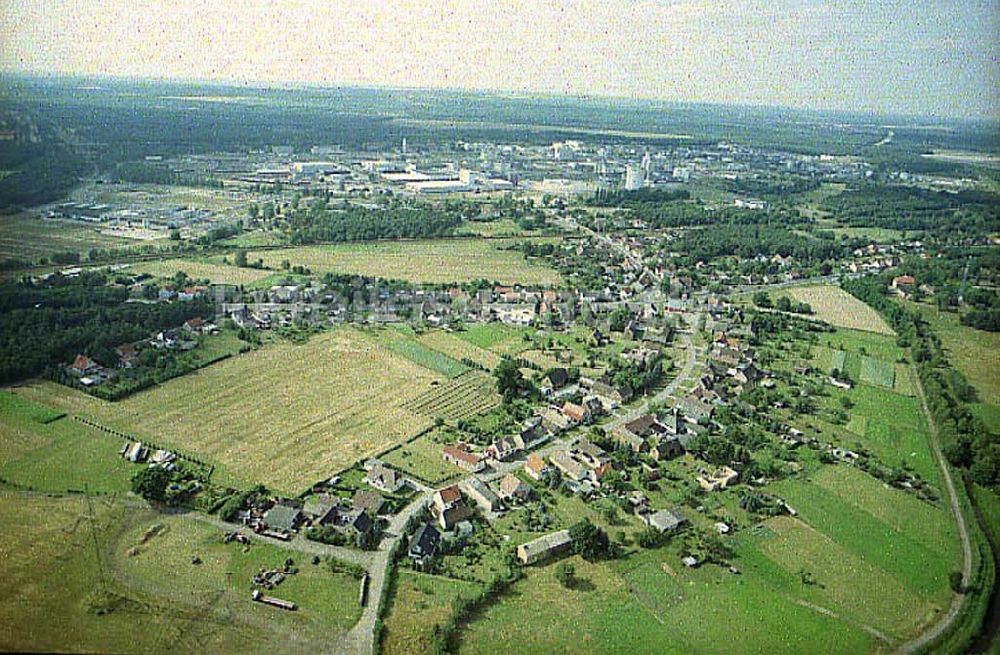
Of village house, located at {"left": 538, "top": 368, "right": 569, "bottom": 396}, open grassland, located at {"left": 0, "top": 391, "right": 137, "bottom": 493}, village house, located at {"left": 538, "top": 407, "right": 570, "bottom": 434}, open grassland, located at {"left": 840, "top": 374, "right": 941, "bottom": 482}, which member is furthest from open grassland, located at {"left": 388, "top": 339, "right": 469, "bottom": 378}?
open grassland, located at {"left": 840, "top": 374, "right": 941, "bottom": 482}

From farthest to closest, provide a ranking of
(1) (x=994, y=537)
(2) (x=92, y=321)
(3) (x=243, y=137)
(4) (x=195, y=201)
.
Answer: (3) (x=243, y=137) < (4) (x=195, y=201) < (2) (x=92, y=321) < (1) (x=994, y=537)

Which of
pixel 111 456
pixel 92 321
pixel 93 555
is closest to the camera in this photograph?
pixel 93 555

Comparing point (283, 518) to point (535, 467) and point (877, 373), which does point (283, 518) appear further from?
point (877, 373)

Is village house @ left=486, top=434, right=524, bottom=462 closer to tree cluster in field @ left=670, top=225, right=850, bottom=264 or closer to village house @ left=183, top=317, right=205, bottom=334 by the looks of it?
village house @ left=183, top=317, right=205, bottom=334

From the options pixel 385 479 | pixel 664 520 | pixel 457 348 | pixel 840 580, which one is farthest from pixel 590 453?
pixel 457 348

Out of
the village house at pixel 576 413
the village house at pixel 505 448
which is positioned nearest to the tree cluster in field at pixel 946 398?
the village house at pixel 576 413

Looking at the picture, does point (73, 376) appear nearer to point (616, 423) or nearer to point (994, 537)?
point (616, 423)

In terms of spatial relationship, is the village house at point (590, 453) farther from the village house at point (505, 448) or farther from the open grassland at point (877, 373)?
the open grassland at point (877, 373)

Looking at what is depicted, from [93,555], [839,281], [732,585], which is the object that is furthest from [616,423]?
[839,281]
